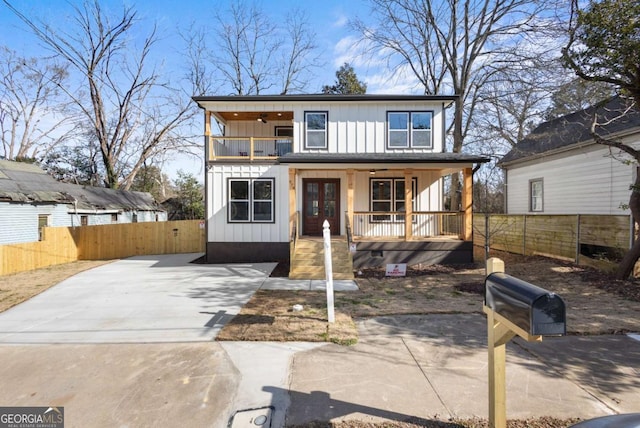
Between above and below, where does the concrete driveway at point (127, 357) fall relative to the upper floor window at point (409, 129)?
below

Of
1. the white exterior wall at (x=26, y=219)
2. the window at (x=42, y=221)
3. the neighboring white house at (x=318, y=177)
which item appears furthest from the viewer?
the window at (x=42, y=221)

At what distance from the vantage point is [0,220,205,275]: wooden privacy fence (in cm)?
1097

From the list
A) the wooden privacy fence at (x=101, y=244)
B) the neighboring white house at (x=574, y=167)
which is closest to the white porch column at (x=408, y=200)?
the neighboring white house at (x=574, y=167)

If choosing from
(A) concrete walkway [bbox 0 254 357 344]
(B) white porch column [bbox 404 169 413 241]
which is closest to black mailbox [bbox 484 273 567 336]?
(A) concrete walkway [bbox 0 254 357 344]

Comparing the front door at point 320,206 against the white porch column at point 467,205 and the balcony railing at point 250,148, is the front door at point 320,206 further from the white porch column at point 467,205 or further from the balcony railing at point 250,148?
the white porch column at point 467,205

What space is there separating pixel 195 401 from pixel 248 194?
923 centimetres

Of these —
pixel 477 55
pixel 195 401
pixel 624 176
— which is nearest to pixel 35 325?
pixel 195 401

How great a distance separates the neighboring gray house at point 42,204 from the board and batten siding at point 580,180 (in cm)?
2164

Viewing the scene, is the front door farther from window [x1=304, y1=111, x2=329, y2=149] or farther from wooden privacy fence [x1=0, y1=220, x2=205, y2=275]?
wooden privacy fence [x1=0, y1=220, x2=205, y2=275]

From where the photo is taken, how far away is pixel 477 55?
1770 cm

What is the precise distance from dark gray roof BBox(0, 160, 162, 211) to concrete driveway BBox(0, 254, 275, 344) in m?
6.46

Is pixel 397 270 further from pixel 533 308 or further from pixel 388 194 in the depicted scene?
pixel 533 308

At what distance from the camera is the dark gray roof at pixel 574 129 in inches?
419

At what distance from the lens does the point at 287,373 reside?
3500 mm
